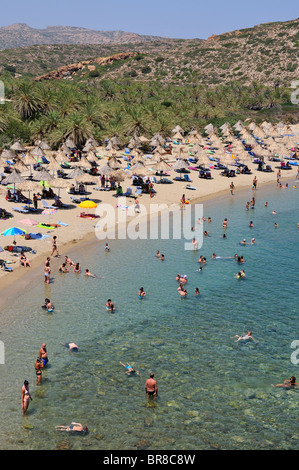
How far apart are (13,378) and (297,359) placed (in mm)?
11030

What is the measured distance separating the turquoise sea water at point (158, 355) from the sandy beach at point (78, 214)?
126 cm

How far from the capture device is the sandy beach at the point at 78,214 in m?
24.8

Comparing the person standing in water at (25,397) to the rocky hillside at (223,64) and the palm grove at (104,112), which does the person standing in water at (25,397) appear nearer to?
the palm grove at (104,112)

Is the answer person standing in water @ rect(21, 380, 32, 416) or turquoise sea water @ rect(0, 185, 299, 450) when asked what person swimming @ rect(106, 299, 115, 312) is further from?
person standing in water @ rect(21, 380, 32, 416)

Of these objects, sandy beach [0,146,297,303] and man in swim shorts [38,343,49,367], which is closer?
man in swim shorts [38,343,49,367]

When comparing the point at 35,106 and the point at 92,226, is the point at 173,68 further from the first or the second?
the point at 92,226

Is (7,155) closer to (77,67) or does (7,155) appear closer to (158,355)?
(158,355)

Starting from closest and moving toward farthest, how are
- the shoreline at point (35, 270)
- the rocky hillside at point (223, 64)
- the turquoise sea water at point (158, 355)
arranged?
the turquoise sea water at point (158, 355) → the shoreline at point (35, 270) → the rocky hillside at point (223, 64)

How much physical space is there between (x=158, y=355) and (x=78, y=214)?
18.5m

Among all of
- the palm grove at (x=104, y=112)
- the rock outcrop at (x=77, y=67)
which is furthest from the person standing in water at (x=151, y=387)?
the rock outcrop at (x=77, y=67)

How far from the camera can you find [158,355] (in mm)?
18078

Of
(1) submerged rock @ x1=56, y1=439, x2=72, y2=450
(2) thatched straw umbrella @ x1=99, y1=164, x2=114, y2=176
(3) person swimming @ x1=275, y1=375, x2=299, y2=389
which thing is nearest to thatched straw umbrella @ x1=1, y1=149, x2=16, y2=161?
(2) thatched straw umbrella @ x1=99, y1=164, x2=114, y2=176

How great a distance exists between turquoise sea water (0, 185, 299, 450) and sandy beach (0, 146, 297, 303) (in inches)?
49.5

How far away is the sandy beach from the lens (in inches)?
978
